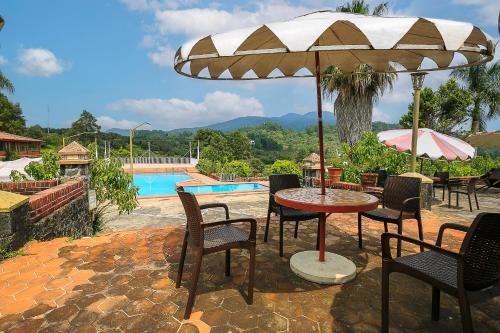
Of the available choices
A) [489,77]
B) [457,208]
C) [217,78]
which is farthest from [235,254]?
[489,77]

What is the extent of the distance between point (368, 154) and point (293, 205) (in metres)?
6.85

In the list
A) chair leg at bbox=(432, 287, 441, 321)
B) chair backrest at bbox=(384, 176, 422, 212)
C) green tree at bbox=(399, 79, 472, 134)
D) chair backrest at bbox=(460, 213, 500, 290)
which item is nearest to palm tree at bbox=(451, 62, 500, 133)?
green tree at bbox=(399, 79, 472, 134)

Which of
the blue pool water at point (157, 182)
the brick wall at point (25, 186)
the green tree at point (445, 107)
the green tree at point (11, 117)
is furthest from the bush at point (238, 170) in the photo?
the green tree at point (11, 117)

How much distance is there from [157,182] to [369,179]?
16.6m

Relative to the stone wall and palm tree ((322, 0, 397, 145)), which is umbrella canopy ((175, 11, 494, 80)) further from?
palm tree ((322, 0, 397, 145))

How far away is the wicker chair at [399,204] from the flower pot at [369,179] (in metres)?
4.09

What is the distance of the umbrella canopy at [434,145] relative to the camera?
604 centimetres

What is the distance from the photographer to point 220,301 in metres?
2.26

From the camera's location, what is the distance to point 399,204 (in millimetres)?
3484

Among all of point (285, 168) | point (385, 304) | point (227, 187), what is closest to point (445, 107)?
point (285, 168)

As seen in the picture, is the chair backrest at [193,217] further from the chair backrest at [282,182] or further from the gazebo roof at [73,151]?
the gazebo roof at [73,151]

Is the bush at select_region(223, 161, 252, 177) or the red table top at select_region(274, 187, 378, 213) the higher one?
the red table top at select_region(274, 187, 378, 213)

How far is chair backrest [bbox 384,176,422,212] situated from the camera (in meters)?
3.26

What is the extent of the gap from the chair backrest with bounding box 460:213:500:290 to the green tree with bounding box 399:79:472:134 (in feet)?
67.3
